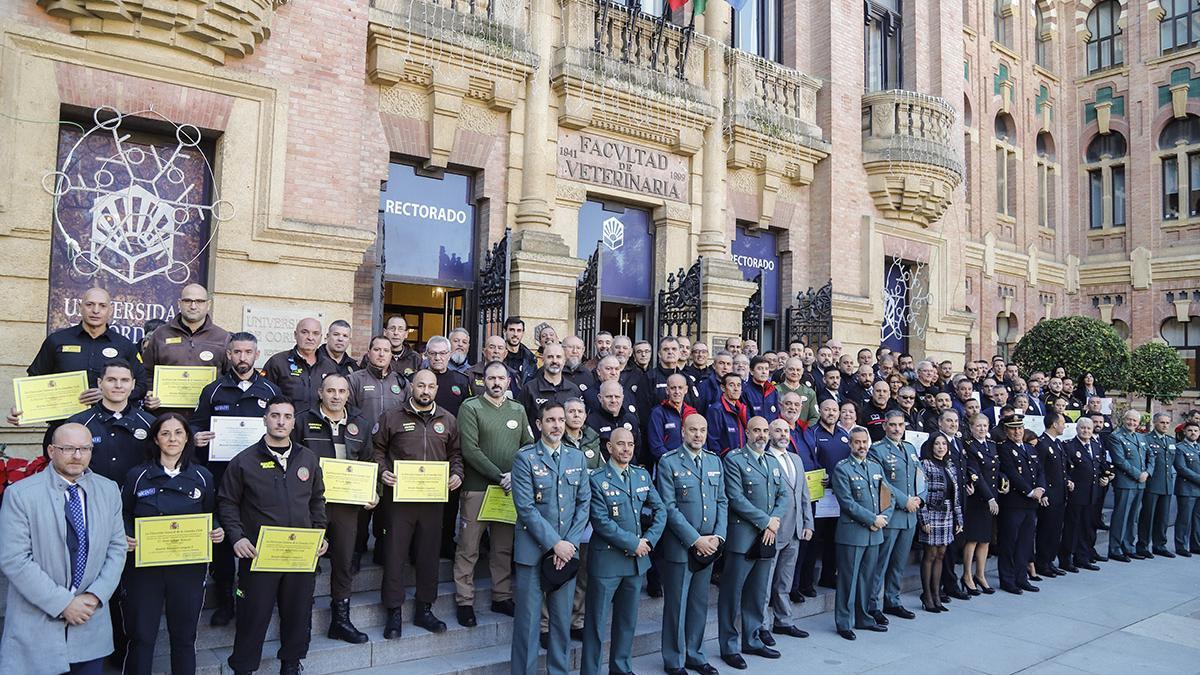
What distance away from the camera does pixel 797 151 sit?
51.0ft

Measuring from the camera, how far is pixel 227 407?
621cm

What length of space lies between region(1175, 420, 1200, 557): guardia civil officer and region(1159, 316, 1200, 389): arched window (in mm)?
13494

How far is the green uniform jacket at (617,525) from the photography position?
6.23 metres

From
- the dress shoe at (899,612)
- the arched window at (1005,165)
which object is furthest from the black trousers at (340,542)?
the arched window at (1005,165)

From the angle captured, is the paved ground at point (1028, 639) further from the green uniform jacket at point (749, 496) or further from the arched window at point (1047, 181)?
the arched window at point (1047, 181)

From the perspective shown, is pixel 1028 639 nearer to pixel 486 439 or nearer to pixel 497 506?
pixel 497 506

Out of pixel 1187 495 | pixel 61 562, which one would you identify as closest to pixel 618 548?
pixel 61 562

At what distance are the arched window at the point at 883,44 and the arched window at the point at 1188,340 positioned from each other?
510 inches

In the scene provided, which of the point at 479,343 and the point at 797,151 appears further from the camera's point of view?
the point at 797,151

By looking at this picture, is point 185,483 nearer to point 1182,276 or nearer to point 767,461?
point 767,461

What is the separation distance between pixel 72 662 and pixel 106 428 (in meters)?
1.55

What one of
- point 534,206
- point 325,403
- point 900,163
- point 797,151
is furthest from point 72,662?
point 900,163

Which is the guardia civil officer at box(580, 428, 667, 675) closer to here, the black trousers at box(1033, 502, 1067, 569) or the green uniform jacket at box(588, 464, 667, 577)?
the green uniform jacket at box(588, 464, 667, 577)

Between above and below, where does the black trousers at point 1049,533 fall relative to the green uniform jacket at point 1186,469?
below
